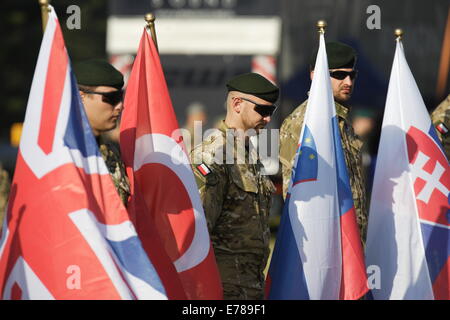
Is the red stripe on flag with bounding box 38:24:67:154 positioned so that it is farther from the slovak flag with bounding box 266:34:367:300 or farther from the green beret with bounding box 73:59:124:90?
the slovak flag with bounding box 266:34:367:300

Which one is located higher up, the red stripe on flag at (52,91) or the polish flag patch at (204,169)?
the red stripe on flag at (52,91)

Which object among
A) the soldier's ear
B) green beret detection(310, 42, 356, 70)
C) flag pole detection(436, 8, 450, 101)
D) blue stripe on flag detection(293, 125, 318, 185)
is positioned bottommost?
flag pole detection(436, 8, 450, 101)

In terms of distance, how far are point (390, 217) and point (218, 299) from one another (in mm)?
1514

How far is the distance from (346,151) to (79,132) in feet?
7.29

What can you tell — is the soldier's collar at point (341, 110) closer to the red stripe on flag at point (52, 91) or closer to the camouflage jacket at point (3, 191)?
the red stripe on flag at point (52, 91)

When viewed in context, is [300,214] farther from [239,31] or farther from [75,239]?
[239,31]

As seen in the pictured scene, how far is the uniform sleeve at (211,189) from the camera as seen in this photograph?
657cm

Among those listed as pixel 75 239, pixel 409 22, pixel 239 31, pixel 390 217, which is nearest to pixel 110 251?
pixel 75 239

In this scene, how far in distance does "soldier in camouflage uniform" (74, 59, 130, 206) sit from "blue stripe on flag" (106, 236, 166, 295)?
37cm

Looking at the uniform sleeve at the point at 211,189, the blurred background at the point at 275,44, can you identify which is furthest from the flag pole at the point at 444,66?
the uniform sleeve at the point at 211,189

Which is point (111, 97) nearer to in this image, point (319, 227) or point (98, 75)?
point (98, 75)

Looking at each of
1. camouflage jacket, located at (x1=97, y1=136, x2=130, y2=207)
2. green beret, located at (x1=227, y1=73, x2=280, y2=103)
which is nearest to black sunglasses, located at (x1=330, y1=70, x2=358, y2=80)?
green beret, located at (x1=227, y1=73, x2=280, y2=103)

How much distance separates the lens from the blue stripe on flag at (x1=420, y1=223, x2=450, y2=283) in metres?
7.45

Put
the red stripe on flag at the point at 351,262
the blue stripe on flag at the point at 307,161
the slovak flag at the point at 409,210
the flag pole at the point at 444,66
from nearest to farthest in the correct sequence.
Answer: the red stripe on flag at the point at 351,262 < the blue stripe on flag at the point at 307,161 < the slovak flag at the point at 409,210 < the flag pole at the point at 444,66
